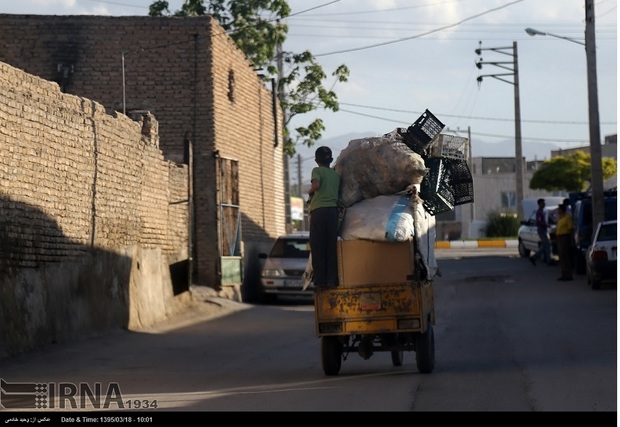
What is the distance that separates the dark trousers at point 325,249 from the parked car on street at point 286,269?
1404 cm

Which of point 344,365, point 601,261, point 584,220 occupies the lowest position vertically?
point 344,365

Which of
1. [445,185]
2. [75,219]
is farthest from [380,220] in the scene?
[75,219]

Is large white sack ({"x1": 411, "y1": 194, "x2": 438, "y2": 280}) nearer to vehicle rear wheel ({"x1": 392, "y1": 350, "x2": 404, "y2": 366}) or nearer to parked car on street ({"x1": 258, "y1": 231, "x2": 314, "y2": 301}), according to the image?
vehicle rear wheel ({"x1": 392, "y1": 350, "x2": 404, "y2": 366})

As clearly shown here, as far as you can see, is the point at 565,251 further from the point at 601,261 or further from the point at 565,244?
the point at 601,261

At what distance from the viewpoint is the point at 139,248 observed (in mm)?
22438

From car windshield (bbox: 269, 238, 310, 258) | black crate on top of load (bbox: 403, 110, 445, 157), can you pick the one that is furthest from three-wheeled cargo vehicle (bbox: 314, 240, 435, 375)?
car windshield (bbox: 269, 238, 310, 258)

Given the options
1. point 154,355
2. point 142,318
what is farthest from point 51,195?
point 142,318

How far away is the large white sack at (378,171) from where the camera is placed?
1384 cm

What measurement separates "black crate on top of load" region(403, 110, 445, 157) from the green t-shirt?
1258 mm

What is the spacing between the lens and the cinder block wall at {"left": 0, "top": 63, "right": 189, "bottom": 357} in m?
16.3

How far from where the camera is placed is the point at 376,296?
13.3 meters

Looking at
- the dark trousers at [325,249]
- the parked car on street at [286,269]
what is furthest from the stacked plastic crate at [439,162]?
the parked car on street at [286,269]

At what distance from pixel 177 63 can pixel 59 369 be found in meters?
13.9

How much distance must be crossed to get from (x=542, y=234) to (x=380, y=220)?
72.1ft
